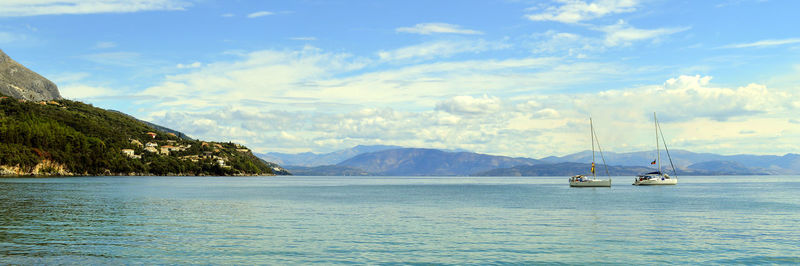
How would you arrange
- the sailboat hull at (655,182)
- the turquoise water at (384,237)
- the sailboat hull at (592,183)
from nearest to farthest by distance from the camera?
the turquoise water at (384,237)
the sailboat hull at (592,183)
the sailboat hull at (655,182)

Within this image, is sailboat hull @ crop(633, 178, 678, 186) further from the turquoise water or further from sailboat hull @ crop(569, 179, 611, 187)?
the turquoise water

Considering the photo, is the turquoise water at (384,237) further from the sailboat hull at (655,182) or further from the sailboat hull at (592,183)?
the sailboat hull at (655,182)

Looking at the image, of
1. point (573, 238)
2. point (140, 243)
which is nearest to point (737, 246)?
point (573, 238)

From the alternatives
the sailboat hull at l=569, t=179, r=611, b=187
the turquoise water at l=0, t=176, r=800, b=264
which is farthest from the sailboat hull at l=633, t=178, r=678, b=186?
the turquoise water at l=0, t=176, r=800, b=264

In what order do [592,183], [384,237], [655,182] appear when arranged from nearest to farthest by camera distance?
[384,237] < [592,183] < [655,182]

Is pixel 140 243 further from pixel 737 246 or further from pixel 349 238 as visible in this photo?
pixel 737 246

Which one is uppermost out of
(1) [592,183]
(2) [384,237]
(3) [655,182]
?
(3) [655,182]

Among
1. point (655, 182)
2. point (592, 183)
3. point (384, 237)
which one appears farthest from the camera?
point (655, 182)

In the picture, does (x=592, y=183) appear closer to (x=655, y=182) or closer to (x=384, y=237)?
(x=655, y=182)

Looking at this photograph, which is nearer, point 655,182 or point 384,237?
point 384,237

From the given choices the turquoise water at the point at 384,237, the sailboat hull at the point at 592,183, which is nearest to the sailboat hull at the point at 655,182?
the sailboat hull at the point at 592,183

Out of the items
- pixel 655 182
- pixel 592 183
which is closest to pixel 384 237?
pixel 592 183

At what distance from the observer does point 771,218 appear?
63.4 meters

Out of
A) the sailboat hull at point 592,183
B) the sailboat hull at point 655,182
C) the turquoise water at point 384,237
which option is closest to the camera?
the turquoise water at point 384,237
